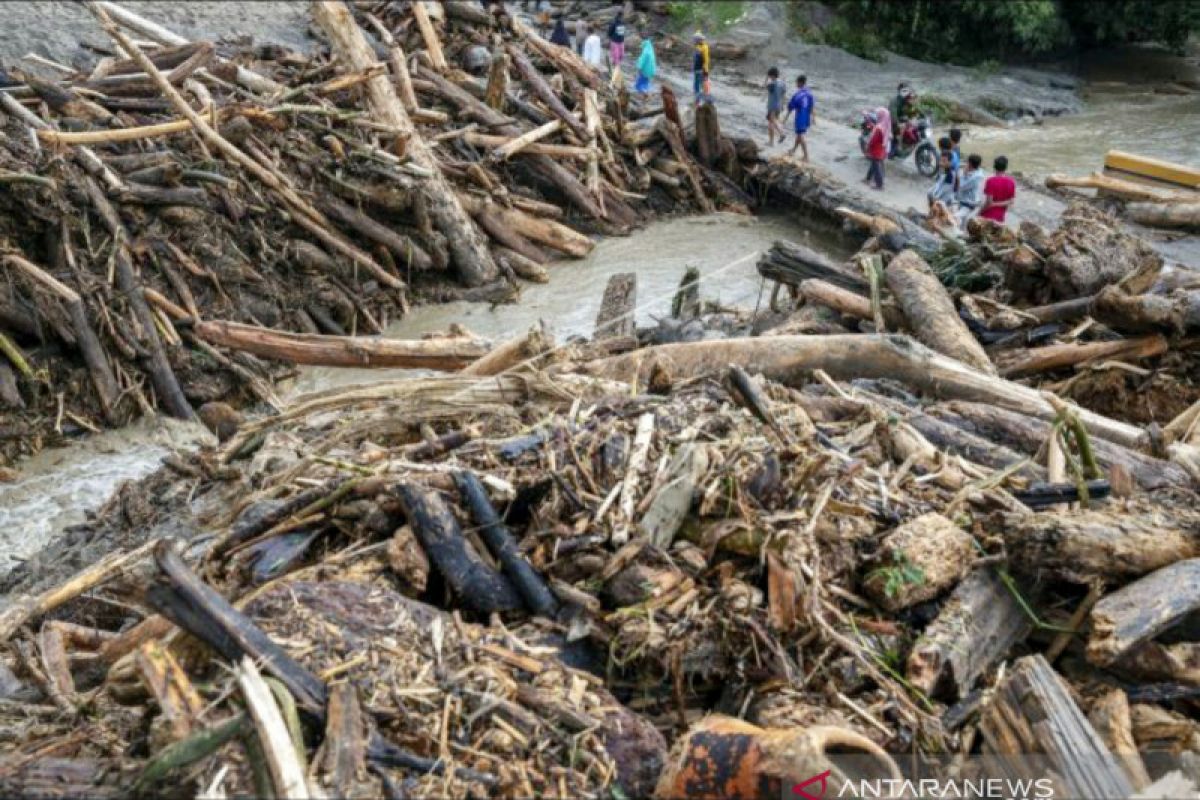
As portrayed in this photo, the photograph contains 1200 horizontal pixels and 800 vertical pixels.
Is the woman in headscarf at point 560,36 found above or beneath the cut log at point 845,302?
above

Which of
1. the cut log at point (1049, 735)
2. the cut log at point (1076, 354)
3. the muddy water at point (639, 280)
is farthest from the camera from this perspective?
the muddy water at point (639, 280)

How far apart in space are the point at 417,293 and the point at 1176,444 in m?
9.84

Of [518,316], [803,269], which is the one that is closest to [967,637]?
[803,269]

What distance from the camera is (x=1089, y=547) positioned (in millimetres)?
4426

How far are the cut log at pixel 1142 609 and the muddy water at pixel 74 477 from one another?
731 cm

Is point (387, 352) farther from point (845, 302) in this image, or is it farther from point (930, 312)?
point (930, 312)

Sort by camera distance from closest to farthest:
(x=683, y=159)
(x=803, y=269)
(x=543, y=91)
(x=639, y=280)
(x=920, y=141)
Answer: (x=803, y=269) < (x=639, y=280) < (x=543, y=91) < (x=920, y=141) < (x=683, y=159)

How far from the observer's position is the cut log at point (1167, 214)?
1427cm

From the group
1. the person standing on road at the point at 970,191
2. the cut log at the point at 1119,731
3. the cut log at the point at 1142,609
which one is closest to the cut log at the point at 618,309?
the cut log at the point at 1142,609

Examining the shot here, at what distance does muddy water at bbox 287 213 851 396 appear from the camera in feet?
42.9

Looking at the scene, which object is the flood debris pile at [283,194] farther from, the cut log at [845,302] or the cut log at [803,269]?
the cut log at [803,269]

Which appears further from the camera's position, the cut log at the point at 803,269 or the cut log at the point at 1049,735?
the cut log at the point at 803,269

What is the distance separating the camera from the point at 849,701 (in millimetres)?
3949

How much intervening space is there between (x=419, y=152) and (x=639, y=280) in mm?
3252
